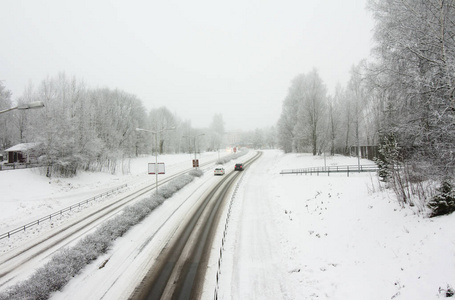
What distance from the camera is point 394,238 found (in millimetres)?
8953

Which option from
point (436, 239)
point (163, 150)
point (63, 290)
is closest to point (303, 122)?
point (436, 239)

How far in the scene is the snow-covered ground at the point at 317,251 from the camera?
7.29m

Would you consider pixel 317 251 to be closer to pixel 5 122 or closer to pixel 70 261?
pixel 70 261

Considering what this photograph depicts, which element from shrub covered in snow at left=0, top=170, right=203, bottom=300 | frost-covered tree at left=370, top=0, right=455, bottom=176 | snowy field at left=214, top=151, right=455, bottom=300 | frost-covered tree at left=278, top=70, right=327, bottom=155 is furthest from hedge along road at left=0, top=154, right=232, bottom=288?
frost-covered tree at left=278, top=70, right=327, bottom=155

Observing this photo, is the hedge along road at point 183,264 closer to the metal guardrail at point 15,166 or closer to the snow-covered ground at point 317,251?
the snow-covered ground at point 317,251

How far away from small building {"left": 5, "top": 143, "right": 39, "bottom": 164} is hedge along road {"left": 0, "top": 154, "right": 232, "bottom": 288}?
631 inches

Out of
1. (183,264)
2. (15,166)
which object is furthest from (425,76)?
(15,166)

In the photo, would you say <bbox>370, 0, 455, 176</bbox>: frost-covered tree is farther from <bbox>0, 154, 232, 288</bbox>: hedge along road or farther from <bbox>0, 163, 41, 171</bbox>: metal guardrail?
<bbox>0, 163, 41, 171</bbox>: metal guardrail

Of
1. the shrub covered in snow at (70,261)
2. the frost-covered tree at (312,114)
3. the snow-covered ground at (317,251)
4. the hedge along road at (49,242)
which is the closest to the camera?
the snow-covered ground at (317,251)

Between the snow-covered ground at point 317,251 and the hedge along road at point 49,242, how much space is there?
13.8 feet

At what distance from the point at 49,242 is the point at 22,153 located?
99.4 feet

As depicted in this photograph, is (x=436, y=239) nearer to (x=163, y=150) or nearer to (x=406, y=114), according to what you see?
(x=406, y=114)

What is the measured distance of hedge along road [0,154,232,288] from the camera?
11445 mm

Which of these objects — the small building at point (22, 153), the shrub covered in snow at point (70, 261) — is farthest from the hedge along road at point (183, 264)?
the small building at point (22, 153)
